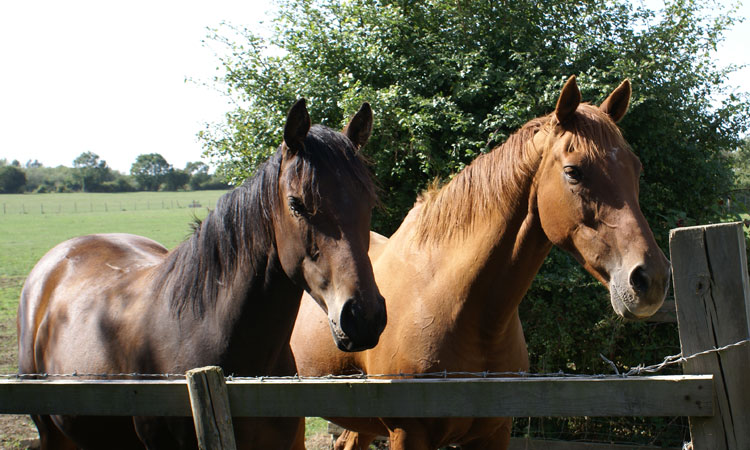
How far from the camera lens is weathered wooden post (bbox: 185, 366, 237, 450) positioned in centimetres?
171

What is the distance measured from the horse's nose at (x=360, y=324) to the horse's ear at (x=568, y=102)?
1.18 metres

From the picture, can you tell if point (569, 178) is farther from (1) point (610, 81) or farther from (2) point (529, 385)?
(1) point (610, 81)

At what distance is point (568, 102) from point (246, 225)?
1.47 meters

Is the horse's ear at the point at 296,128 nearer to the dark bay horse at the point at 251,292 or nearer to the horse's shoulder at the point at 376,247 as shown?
the dark bay horse at the point at 251,292

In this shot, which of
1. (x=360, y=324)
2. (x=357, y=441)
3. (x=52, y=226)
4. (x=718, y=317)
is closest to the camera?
(x=718, y=317)

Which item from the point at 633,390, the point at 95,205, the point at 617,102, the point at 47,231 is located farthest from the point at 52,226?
the point at 633,390

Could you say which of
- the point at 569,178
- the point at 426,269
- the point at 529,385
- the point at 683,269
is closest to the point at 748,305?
the point at 683,269

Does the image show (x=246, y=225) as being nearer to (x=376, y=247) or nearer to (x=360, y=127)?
(x=360, y=127)

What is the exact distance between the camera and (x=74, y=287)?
3033mm

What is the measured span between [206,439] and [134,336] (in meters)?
0.92

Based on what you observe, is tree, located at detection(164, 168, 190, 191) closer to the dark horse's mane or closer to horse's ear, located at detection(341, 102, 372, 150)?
the dark horse's mane

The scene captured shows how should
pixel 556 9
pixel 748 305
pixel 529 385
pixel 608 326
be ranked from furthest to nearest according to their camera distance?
pixel 556 9 < pixel 608 326 < pixel 529 385 < pixel 748 305

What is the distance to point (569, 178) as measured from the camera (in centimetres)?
218

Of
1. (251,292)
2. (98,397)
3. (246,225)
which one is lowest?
(98,397)
